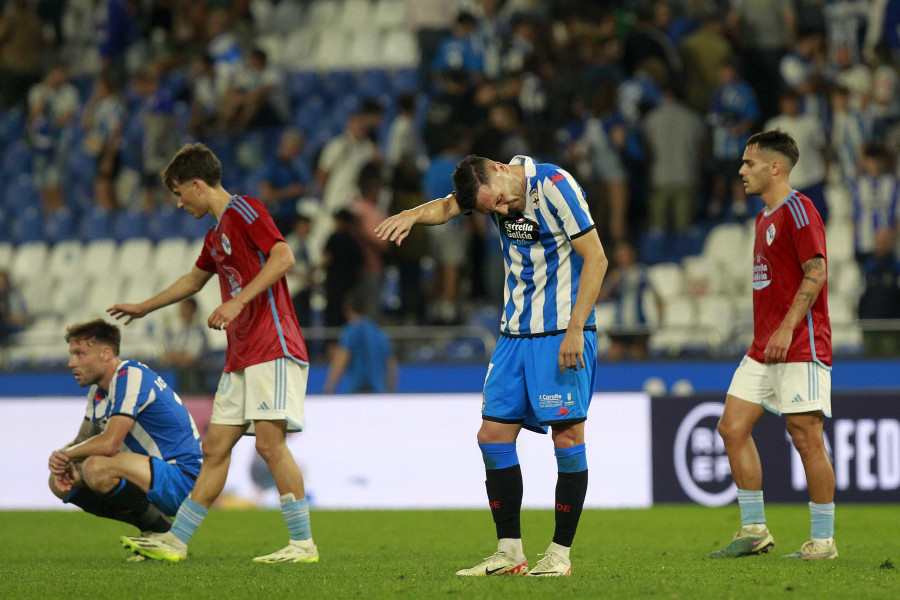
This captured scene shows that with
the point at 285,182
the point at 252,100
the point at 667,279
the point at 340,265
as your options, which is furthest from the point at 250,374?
the point at 252,100

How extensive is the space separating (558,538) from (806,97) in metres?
9.96

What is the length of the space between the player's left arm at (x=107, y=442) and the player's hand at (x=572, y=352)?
8.64ft

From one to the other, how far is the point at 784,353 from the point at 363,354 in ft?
21.0

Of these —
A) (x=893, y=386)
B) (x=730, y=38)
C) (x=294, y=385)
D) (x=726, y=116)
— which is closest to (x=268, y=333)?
(x=294, y=385)

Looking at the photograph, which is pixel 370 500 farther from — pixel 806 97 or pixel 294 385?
pixel 806 97

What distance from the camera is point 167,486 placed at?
6.79 m

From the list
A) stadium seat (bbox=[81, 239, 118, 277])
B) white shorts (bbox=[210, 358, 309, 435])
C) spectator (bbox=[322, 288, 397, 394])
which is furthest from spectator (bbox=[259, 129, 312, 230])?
white shorts (bbox=[210, 358, 309, 435])

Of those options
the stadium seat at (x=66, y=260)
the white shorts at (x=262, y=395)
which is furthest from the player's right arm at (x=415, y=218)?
the stadium seat at (x=66, y=260)

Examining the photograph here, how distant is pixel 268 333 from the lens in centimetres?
637

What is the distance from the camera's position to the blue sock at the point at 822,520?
20.5 ft

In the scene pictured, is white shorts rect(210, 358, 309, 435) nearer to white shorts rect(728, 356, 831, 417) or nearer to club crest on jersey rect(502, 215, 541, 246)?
club crest on jersey rect(502, 215, 541, 246)

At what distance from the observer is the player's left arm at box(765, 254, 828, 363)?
6129mm

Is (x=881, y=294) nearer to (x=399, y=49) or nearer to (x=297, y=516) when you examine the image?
(x=297, y=516)

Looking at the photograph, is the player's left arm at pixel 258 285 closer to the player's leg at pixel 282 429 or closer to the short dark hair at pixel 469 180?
the player's leg at pixel 282 429
